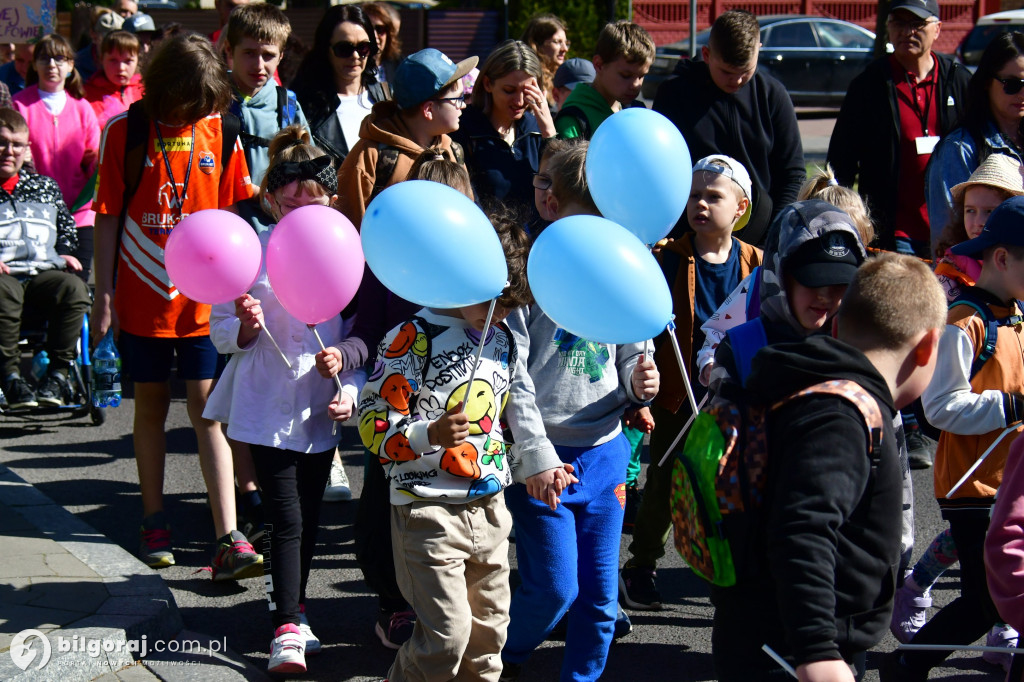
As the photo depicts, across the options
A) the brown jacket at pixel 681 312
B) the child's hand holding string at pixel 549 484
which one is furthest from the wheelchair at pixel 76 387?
the child's hand holding string at pixel 549 484

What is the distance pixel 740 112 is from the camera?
5.36 metres

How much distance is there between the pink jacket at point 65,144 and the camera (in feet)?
26.2

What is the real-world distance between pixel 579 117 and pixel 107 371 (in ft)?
8.85

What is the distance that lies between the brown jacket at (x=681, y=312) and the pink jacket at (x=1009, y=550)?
1.80 m

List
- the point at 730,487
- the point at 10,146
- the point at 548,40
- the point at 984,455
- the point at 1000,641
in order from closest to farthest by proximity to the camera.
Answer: the point at 730,487
the point at 984,455
the point at 1000,641
the point at 10,146
the point at 548,40

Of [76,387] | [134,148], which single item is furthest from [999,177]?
[76,387]

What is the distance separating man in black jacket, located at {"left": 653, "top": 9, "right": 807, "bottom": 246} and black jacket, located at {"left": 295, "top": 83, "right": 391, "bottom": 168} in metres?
1.60

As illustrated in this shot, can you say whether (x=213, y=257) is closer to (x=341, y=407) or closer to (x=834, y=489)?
(x=341, y=407)

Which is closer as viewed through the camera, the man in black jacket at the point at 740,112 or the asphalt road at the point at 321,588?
the asphalt road at the point at 321,588

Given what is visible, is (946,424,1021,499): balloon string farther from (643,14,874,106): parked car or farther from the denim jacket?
(643,14,874,106): parked car

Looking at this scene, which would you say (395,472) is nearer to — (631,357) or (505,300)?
(505,300)

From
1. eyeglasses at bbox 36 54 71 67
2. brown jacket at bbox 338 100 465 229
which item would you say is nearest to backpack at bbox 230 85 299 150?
brown jacket at bbox 338 100 465 229

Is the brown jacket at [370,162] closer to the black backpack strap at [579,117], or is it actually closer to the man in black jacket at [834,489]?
the black backpack strap at [579,117]

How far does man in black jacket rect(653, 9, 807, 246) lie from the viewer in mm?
5207
